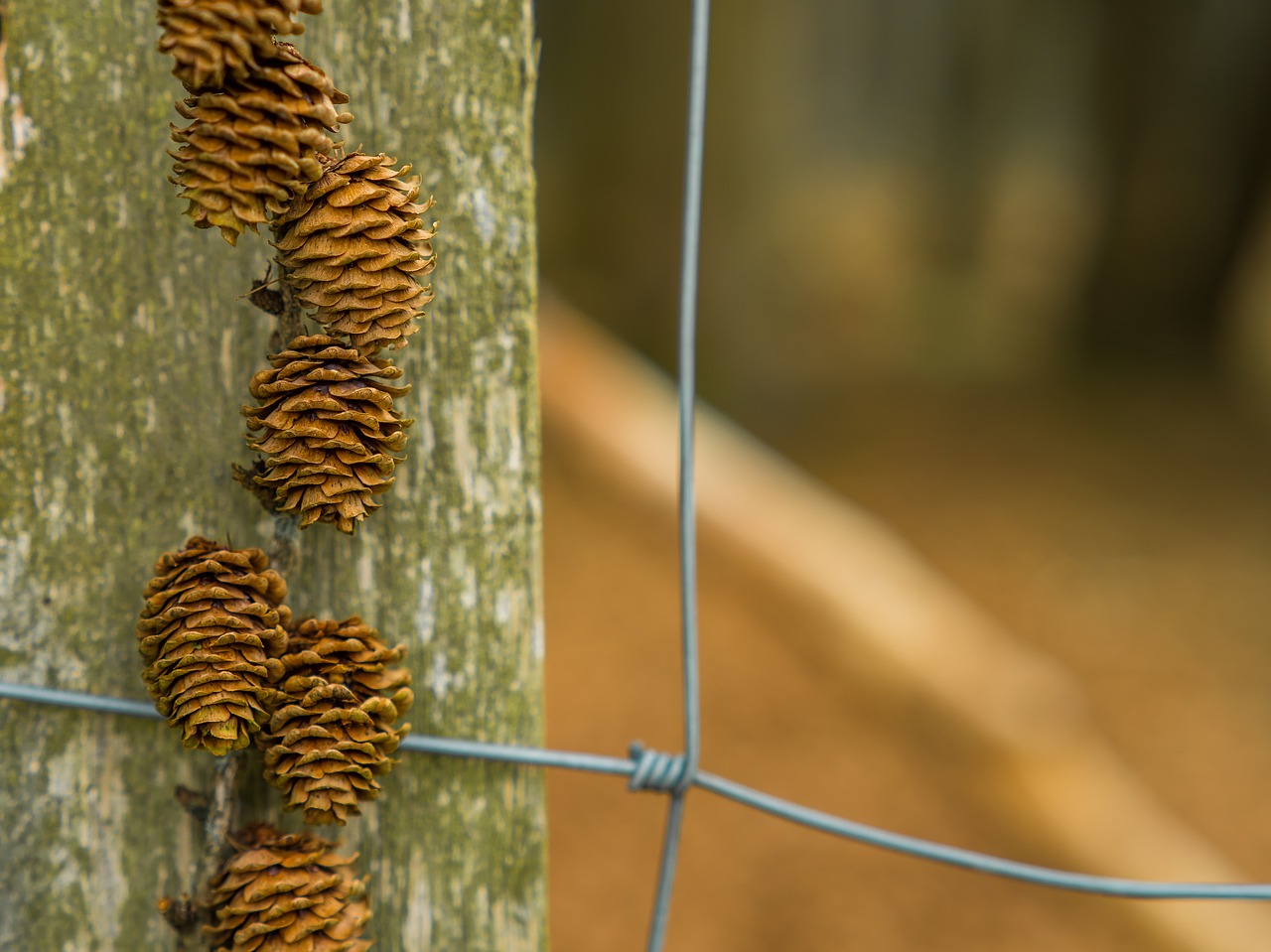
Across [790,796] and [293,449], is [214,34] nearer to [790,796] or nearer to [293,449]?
[293,449]

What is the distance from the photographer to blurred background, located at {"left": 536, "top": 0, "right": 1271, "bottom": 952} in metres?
2.20

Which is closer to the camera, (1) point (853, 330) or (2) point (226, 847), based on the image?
(2) point (226, 847)

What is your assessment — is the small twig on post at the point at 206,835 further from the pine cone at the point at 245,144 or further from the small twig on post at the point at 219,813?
the pine cone at the point at 245,144

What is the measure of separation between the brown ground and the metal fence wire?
4.57 ft

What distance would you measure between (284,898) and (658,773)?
7.8 inches

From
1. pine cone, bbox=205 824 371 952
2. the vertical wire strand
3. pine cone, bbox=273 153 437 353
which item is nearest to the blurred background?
the vertical wire strand

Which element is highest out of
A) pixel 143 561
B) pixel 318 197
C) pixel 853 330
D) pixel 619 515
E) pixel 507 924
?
pixel 853 330

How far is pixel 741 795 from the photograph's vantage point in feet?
1.97

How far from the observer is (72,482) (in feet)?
1.74

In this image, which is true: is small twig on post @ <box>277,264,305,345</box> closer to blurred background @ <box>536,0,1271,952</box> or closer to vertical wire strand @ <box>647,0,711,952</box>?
vertical wire strand @ <box>647,0,711,952</box>

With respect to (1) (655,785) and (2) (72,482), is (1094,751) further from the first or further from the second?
(2) (72,482)

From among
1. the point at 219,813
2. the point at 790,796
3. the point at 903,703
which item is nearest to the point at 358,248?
the point at 219,813

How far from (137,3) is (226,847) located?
0.40m

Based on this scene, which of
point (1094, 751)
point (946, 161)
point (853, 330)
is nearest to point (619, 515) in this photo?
point (1094, 751)
